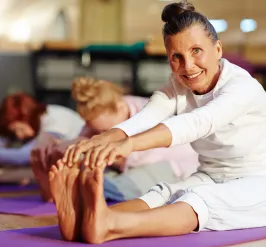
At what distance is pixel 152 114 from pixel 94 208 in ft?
1.34

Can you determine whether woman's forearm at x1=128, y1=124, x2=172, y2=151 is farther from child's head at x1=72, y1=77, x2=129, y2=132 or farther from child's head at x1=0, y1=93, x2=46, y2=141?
child's head at x1=0, y1=93, x2=46, y2=141

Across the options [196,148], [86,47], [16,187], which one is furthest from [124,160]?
[86,47]

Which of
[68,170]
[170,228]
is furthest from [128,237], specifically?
[68,170]

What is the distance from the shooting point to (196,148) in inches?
69.9

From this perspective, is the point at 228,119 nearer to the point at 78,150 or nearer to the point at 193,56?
the point at 193,56

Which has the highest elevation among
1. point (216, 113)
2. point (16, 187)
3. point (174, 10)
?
point (174, 10)

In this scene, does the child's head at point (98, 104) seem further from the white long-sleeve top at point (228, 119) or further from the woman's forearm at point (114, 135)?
the woman's forearm at point (114, 135)

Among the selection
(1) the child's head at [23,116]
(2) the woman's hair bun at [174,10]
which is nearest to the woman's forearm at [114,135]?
(2) the woman's hair bun at [174,10]

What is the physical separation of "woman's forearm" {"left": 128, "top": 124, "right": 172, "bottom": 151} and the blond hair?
981mm

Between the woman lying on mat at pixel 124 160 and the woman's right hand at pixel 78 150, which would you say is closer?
the woman's right hand at pixel 78 150

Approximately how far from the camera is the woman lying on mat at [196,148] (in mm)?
1374

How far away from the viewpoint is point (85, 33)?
262 inches

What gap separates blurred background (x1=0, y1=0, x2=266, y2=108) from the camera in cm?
521

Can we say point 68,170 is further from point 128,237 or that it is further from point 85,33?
point 85,33
